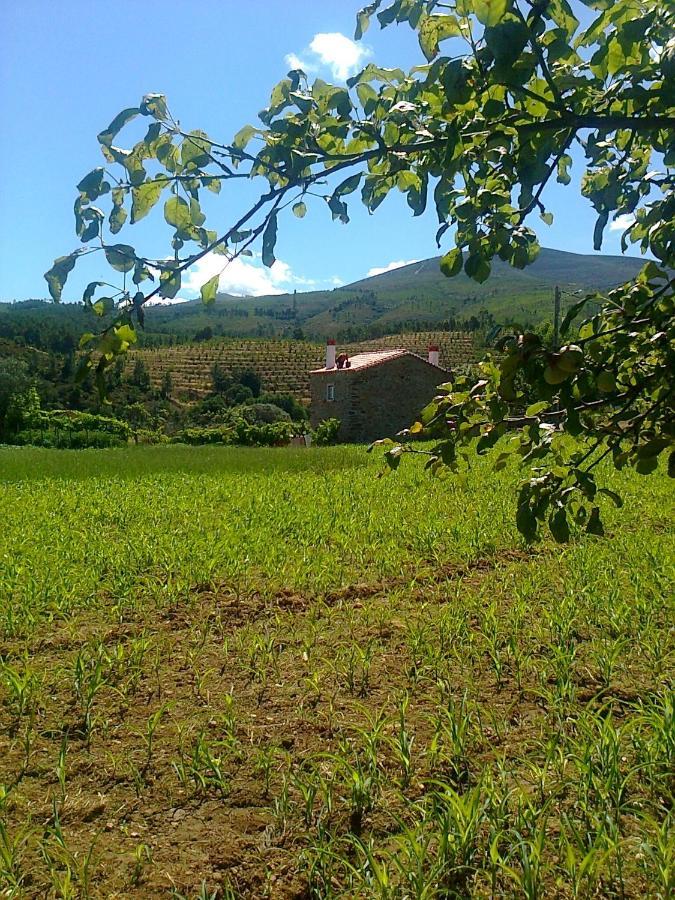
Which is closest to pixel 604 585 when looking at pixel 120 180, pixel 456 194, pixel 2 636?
pixel 456 194

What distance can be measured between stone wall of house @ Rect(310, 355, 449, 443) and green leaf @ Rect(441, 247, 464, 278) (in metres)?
27.7

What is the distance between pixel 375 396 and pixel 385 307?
123 metres

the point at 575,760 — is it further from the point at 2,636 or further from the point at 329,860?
the point at 2,636

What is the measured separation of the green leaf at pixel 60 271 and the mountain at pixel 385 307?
7816 cm

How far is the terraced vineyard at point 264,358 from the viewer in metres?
58.3

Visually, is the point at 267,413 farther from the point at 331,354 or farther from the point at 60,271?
→ the point at 60,271

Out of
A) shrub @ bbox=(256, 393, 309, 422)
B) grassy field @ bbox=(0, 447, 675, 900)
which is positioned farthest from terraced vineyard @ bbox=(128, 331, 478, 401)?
grassy field @ bbox=(0, 447, 675, 900)

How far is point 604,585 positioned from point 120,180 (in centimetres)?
447

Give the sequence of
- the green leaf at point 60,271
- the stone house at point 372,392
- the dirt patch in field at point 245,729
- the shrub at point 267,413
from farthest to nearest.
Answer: the shrub at point 267,413
the stone house at point 372,392
the dirt patch in field at point 245,729
the green leaf at point 60,271

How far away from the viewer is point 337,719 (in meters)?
2.93


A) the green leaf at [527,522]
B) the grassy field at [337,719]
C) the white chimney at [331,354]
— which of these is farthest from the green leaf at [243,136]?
the white chimney at [331,354]

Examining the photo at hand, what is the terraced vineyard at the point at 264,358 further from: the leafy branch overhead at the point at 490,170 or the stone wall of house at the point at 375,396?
the leafy branch overhead at the point at 490,170

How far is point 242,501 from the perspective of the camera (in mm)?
9023

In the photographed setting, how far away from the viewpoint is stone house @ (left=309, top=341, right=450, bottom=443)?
30.3 meters
